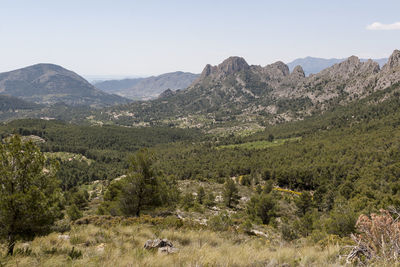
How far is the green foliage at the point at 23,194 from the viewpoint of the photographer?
29.8 ft

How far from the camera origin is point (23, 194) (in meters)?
9.05

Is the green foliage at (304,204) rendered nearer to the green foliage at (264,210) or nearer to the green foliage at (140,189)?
the green foliage at (264,210)

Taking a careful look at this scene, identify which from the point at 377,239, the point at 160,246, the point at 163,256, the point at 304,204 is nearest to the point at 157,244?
the point at 160,246

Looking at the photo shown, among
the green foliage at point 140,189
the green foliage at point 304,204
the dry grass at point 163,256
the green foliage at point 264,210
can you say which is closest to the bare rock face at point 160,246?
the dry grass at point 163,256

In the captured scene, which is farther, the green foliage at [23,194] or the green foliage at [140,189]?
the green foliage at [140,189]

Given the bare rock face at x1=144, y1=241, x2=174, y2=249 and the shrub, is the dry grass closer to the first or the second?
the bare rock face at x1=144, y1=241, x2=174, y2=249

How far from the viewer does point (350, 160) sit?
98938 mm

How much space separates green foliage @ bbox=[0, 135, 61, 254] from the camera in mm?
9078

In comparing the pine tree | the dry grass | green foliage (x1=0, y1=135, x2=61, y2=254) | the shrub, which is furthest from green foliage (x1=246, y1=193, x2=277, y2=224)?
green foliage (x1=0, y1=135, x2=61, y2=254)

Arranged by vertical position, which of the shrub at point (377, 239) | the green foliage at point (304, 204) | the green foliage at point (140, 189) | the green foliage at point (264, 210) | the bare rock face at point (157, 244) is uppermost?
the shrub at point (377, 239)

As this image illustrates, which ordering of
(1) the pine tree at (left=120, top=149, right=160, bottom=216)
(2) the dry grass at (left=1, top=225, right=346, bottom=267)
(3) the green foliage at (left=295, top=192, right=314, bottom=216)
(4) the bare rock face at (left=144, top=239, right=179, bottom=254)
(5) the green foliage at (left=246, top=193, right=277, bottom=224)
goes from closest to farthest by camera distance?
1. (2) the dry grass at (left=1, top=225, right=346, bottom=267)
2. (4) the bare rock face at (left=144, top=239, right=179, bottom=254)
3. (1) the pine tree at (left=120, top=149, right=160, bottom=216)
4. (5) the green foliage at (left=246, top=193, right=277, bottom=224)
5. (3) the green foliage at (left=295, top=192, right=314, bottom=216)

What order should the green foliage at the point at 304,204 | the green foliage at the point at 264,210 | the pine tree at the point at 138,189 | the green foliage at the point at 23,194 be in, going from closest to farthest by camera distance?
the green foliage at the point at 23,194 → the pine tree at the point at 138,189 → the green foliage at the point at 264,210 → the green foliage at the point at 304,204

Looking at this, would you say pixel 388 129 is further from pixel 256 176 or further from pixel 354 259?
pixel 354 259

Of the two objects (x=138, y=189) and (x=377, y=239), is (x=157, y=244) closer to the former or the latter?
(x=377, y=239)
